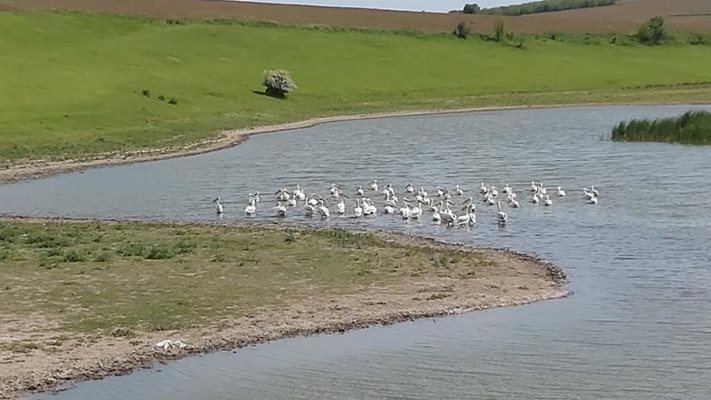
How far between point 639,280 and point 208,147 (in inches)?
1197

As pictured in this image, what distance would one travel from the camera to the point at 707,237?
24875 mm

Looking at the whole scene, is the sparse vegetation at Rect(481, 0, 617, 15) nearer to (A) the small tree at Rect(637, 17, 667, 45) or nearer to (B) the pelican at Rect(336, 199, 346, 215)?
(A) the small tree at Rect(637, 17, 667, 45)

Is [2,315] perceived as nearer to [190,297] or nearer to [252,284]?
[190,297]

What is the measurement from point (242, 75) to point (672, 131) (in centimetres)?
3283

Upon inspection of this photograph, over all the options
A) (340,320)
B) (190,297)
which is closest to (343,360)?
(340,320)

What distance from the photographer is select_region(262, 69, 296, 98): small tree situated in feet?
226

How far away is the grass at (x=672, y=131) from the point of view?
46438 mm

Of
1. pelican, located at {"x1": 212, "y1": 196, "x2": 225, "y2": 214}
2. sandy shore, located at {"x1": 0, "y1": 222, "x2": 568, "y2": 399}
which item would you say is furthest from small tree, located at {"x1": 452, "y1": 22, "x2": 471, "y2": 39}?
sandy shore, located at {"x1": 0, "y1": 222, "x2": 568, "y2": 399}

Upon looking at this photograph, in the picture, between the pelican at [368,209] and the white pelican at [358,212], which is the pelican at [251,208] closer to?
the white pelican at [358,212]

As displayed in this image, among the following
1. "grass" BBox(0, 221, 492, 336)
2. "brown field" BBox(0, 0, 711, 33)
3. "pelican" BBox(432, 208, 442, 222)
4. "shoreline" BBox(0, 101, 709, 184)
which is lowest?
"shoreline" BBox(0, 101, 709, 184)

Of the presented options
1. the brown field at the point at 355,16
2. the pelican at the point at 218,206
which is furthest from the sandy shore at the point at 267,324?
the brown field at the point at 355,16

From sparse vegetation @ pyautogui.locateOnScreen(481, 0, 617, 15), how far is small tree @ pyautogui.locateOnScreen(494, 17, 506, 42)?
133 ft

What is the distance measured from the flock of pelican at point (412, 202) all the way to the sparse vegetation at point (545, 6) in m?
110

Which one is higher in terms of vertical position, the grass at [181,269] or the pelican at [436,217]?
the grass at [181,269]
